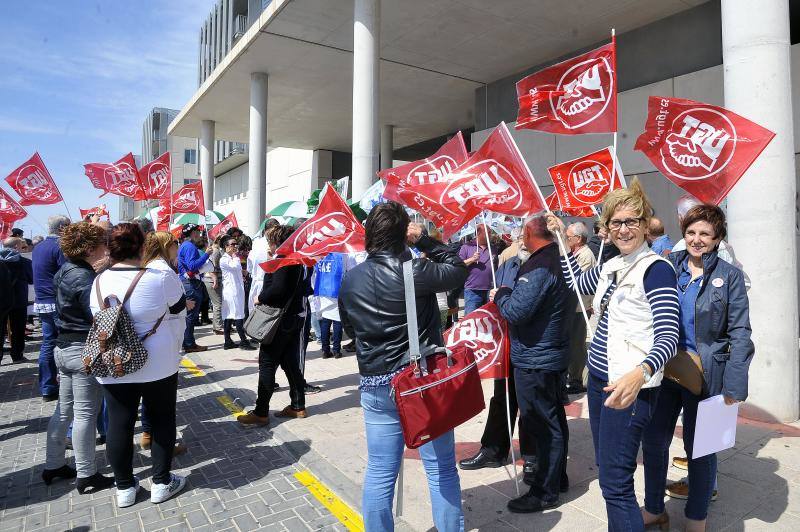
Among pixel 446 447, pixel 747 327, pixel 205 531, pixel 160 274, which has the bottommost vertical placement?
pixel 205 531

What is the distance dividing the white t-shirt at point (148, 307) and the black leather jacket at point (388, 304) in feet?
5.18

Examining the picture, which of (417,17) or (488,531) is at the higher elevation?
(417,17)

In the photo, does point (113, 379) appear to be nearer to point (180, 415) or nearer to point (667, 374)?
point (180, 415)

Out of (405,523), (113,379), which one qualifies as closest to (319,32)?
(113,379)

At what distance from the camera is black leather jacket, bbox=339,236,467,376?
2676 mm

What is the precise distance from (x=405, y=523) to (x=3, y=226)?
1348 centimetres

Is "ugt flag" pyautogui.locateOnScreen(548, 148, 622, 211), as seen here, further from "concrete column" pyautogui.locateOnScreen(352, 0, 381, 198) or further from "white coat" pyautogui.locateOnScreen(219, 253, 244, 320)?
"white coat" pyautogui.locateOnScreen(219, 253, 244, 320)

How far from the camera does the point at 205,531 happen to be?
333 cm

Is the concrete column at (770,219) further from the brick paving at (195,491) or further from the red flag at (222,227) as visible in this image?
the red flag at (222,227)

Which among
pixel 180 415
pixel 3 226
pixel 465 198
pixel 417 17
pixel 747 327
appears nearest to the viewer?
pixel 747 327

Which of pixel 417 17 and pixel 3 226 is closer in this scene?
pixel 417 17

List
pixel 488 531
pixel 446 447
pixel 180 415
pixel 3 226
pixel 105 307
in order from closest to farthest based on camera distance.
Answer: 1. pixel 446 447
2. pixel 488 531
3. pixel 105 307
4. pixel 180 415
5. pixel 3 226

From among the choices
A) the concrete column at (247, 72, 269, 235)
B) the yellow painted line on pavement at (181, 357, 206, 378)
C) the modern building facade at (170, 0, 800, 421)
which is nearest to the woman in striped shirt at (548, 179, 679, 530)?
the modern building facade at (170, 0, 800, 421)

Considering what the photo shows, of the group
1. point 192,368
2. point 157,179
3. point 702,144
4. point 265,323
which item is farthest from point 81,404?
point 157,179
